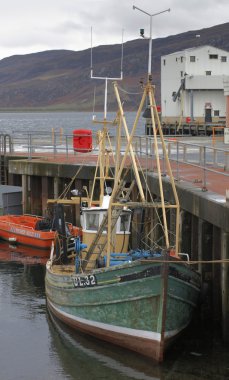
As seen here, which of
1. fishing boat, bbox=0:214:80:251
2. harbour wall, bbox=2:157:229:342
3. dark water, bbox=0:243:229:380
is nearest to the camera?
dark water, bbox=0:243:229:380

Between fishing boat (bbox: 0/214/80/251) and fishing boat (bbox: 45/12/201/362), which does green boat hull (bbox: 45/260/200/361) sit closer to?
fishing boat (bbox: 45/12/201/362)

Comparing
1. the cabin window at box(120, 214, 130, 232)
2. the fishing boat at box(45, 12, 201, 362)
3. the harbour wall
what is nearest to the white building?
the harbour wall

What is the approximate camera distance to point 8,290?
21891mm

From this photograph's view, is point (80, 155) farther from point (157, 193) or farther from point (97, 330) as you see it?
point (97, 330)

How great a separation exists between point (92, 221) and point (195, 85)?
5331 centimetres

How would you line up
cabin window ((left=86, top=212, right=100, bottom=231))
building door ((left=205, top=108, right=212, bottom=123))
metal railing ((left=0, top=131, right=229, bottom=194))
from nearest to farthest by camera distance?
cabin window ((left=86, top=212, right=100, bottom=231)) < metal railing ((left=0, top=131, right=229, bottom=194)) < building door ((left=205, top=108, right=212, bottom=123))

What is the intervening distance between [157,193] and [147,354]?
6.66 m

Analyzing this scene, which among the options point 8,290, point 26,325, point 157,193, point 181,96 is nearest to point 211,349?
point 26,325

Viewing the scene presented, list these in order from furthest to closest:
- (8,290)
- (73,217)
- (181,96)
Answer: (181,96)
(73,217)
(8,290)

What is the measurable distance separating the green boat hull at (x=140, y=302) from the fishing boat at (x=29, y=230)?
9336 mm

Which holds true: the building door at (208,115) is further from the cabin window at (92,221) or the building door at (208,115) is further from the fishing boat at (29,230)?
the cabin window at (92,221)

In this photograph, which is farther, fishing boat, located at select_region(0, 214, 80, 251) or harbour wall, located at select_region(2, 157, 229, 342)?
fishing boat, located at select_region(0, 214, 80, 251)

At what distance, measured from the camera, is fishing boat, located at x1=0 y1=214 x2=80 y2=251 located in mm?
27125

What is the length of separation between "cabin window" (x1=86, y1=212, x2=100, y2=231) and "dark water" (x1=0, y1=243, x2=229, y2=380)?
2423 millimetres
